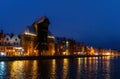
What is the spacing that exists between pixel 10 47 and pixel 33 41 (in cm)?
2726

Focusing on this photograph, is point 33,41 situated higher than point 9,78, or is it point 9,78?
point 33,41

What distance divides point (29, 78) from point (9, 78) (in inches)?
130

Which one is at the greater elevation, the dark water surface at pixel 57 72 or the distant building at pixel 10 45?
the distant building at pixel 10 45

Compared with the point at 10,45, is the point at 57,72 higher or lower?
lower

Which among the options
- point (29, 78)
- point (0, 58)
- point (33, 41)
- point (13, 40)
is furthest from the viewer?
point (33, 41)

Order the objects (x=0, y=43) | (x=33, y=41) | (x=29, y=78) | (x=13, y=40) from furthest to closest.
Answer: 1. (x=33, y=41)
2. (x=13, y=40)
3. (x=0, y=43)
4. (x=29, y=78)

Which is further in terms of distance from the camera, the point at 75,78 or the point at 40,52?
the point at 40,52

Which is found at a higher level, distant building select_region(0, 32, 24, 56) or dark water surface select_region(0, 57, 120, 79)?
distant building select_region(0, 32, 24, 56)

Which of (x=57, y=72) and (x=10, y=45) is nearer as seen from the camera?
(x=57, y=72)

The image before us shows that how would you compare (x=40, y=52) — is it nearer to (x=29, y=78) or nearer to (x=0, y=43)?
(x=0, y=43)

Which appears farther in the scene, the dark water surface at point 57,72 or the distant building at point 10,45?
the distant building at point 10,45

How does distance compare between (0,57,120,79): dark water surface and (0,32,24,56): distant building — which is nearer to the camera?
(0,57,120,79): dark water surface

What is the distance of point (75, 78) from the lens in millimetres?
54406

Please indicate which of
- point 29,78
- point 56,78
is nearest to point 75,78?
point 56,78
